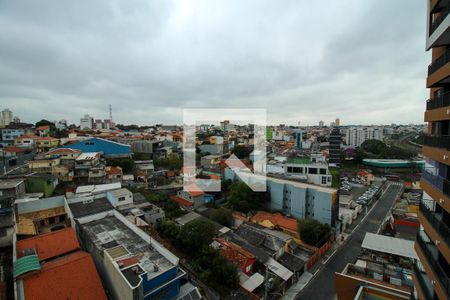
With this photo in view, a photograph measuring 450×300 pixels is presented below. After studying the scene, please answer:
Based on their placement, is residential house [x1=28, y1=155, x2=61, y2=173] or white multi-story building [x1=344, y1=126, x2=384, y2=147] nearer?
A: residential house [x1=28, y1=155, x2=61, y2=173]

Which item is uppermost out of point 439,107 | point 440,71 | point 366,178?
point 440,71

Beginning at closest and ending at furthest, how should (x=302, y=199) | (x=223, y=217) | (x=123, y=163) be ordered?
(x=223, y=217) → (x=302, y=199) → (x=123, y=163)

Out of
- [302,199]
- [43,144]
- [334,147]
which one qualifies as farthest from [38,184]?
[334,147]

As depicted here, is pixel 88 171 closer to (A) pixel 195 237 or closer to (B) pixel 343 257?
(A) pixel 195 237

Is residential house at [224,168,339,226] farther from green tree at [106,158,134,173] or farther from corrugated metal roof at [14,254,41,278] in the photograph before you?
corrugated metal roof at [14,254,41,278]

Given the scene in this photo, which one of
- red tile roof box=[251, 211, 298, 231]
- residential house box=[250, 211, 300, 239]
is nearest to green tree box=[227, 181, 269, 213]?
red tile roof box=[251, 211, 298, 231]

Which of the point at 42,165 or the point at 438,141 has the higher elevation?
the point at 438,141
